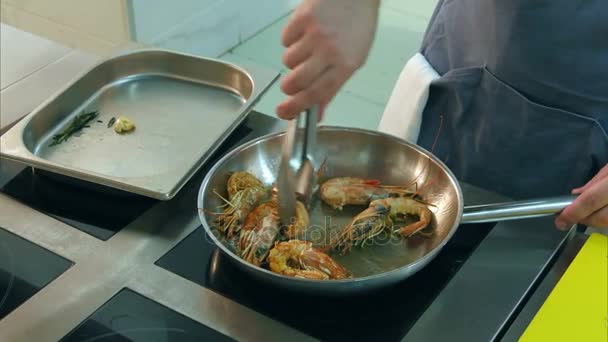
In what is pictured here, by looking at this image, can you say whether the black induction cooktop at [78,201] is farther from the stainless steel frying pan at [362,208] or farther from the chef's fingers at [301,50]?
the chef's fingers at [301,50]

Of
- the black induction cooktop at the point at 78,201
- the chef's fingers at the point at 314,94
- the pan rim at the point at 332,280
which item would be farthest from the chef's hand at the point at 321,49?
the black induction cooktop at the point at 78,201

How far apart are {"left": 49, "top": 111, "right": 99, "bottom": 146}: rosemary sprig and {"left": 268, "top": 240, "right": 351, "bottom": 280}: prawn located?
368mm

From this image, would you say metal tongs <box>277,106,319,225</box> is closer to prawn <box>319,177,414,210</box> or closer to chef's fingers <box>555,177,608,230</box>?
prawn <box>319,177,414,210</box>

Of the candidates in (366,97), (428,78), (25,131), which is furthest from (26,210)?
(366,97)

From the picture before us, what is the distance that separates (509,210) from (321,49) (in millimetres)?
293

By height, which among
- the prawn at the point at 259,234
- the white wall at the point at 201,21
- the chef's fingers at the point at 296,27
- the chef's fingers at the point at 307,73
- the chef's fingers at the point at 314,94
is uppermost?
the chef's fingers at the point at 296,27

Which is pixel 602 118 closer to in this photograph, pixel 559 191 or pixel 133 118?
pixel 559 191

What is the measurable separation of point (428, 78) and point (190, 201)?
39 cm

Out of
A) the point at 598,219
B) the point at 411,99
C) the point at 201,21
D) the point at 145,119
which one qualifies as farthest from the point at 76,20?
the point at 598,219

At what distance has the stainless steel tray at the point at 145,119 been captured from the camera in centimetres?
84

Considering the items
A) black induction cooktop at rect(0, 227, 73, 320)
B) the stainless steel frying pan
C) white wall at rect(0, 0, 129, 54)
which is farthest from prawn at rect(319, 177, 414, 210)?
white wall at rect(0, 0, 129, 54)

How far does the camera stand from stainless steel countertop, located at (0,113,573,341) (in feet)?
2.22

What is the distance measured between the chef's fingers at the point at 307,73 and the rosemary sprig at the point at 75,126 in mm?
429

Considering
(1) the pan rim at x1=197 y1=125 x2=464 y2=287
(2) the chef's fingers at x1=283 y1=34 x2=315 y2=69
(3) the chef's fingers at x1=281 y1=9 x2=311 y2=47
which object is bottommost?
(1) the pan rim at x1=197 y1=125 x2=464 y2=287
